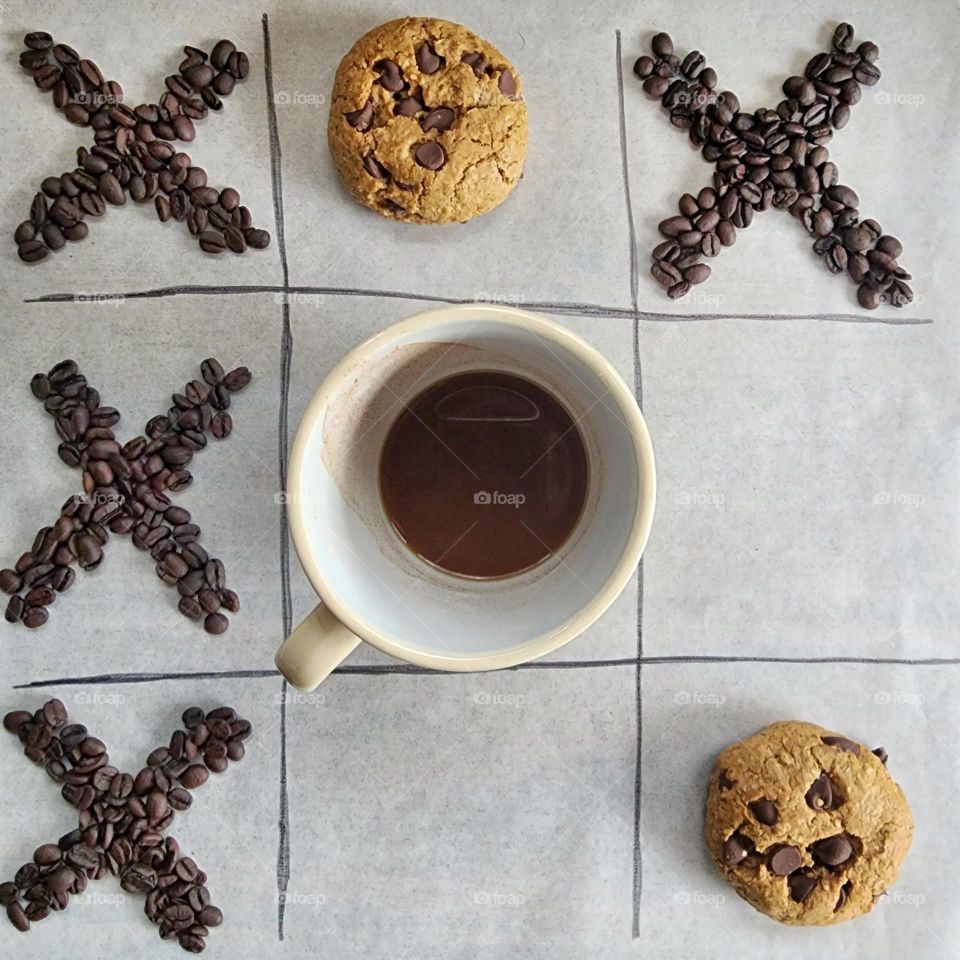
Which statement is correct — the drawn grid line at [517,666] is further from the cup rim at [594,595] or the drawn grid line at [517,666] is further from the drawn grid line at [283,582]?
the cup rim at [594,595]

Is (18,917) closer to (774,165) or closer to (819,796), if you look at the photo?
(819,796)

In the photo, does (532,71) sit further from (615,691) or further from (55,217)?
(615,691)

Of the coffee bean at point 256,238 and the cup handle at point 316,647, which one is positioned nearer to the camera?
the cup handle at point 316,647

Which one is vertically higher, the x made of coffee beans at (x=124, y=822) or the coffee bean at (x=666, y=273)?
the coffee bean at (x=666, y=273)

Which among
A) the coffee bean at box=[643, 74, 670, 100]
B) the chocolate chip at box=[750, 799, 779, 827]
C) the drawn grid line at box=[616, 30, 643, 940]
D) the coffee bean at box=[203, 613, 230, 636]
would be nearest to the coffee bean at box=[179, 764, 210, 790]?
the coffee bean at box=[203, 613, 230, 636]

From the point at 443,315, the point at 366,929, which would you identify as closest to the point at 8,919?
the point at 366,929

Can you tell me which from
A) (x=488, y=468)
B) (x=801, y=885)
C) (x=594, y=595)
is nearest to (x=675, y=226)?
(x=488, y=468)

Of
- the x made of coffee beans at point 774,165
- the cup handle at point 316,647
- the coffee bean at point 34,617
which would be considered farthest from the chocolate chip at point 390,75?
the coffee bean at point 34,617
